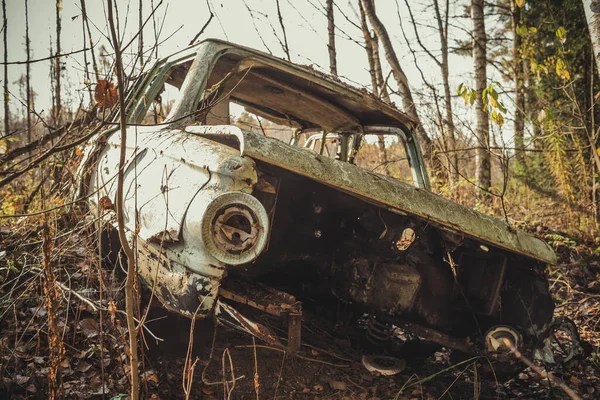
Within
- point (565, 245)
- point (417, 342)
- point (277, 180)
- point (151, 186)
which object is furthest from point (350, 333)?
point (565, 245)

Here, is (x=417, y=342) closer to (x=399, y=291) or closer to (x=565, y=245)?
(x=399, y=291)

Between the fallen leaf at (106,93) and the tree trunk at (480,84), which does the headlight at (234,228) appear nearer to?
the fallen leaf at (106,93)

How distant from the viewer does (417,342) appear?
9.76 feet

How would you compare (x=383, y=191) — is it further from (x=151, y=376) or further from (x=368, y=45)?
(x=368, y=45)

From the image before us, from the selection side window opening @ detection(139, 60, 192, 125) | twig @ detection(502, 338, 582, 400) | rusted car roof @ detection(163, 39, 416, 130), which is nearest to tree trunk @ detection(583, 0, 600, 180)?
rusted car roof @ detection(163, 39, 416, 130)

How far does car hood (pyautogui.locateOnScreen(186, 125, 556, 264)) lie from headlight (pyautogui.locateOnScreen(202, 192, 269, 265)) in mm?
199

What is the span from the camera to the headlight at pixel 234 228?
1750mm

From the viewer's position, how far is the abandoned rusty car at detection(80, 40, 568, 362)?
1.83m

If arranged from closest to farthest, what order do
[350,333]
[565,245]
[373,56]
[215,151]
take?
[215,151], [350,333], [565,245], [373,56]

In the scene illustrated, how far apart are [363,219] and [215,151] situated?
3.32ft

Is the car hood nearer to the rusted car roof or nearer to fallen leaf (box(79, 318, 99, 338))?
the rusted car roof

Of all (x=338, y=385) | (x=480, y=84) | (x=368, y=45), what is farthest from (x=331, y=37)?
(x=338, y=385)

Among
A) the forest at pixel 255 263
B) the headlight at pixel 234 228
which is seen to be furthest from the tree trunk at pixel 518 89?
the headlight at pixel 234 228

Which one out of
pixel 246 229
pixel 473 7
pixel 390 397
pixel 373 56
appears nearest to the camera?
pixel 246 229
